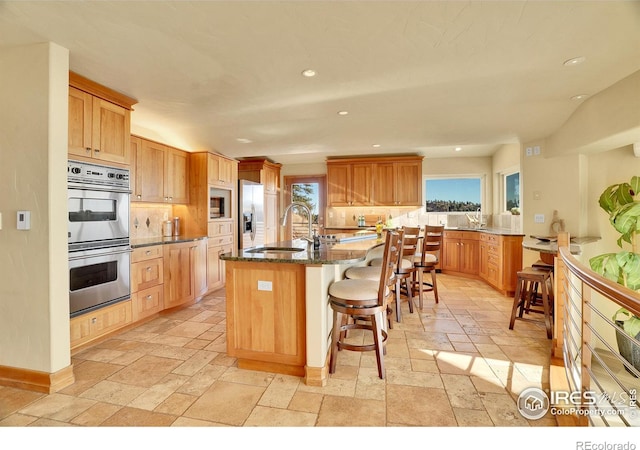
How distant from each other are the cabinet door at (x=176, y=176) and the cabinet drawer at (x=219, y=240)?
26.1 inches

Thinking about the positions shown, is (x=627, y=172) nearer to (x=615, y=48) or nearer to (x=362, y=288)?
(x=615, y=48)

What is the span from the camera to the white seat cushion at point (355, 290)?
216 centimetres

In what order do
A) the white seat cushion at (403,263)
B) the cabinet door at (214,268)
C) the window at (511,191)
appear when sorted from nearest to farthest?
the white seat cushion at (403,263) → the cabinet door at (214,268) → the window at (511,191)

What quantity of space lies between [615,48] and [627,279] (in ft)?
6.56

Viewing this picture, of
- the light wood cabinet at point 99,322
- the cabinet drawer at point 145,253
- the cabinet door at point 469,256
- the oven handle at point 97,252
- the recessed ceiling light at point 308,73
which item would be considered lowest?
the light wood cabinet at point 99,322

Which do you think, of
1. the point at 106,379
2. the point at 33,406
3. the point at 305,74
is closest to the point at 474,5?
the point at 305,74

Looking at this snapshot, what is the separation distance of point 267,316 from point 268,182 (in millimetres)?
4903

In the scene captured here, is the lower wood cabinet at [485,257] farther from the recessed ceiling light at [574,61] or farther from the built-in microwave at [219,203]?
the built-in microwave at [219,203]

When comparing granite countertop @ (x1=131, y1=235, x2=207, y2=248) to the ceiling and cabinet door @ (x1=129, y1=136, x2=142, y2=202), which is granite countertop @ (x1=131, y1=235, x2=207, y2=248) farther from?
the ceiling

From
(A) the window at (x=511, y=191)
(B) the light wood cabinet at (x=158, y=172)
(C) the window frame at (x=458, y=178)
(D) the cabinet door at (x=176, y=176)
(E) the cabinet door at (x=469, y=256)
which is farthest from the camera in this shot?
(C) the window frame at (x=458, y=178)

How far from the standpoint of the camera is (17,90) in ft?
6.95

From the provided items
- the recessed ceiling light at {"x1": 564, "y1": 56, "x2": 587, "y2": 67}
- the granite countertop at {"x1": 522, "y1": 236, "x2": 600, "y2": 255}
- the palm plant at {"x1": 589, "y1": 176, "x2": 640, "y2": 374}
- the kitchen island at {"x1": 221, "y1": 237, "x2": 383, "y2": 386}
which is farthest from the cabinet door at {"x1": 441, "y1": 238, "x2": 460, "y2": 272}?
the kitchen island at {"x1": 221, "y1": 237, "x2": 383, "y2": 386}

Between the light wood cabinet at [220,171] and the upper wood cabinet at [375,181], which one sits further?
the upper wood cabinet at [375,181]

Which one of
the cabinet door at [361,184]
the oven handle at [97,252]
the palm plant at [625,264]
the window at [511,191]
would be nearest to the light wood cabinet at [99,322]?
the oven handle at [97,252]
